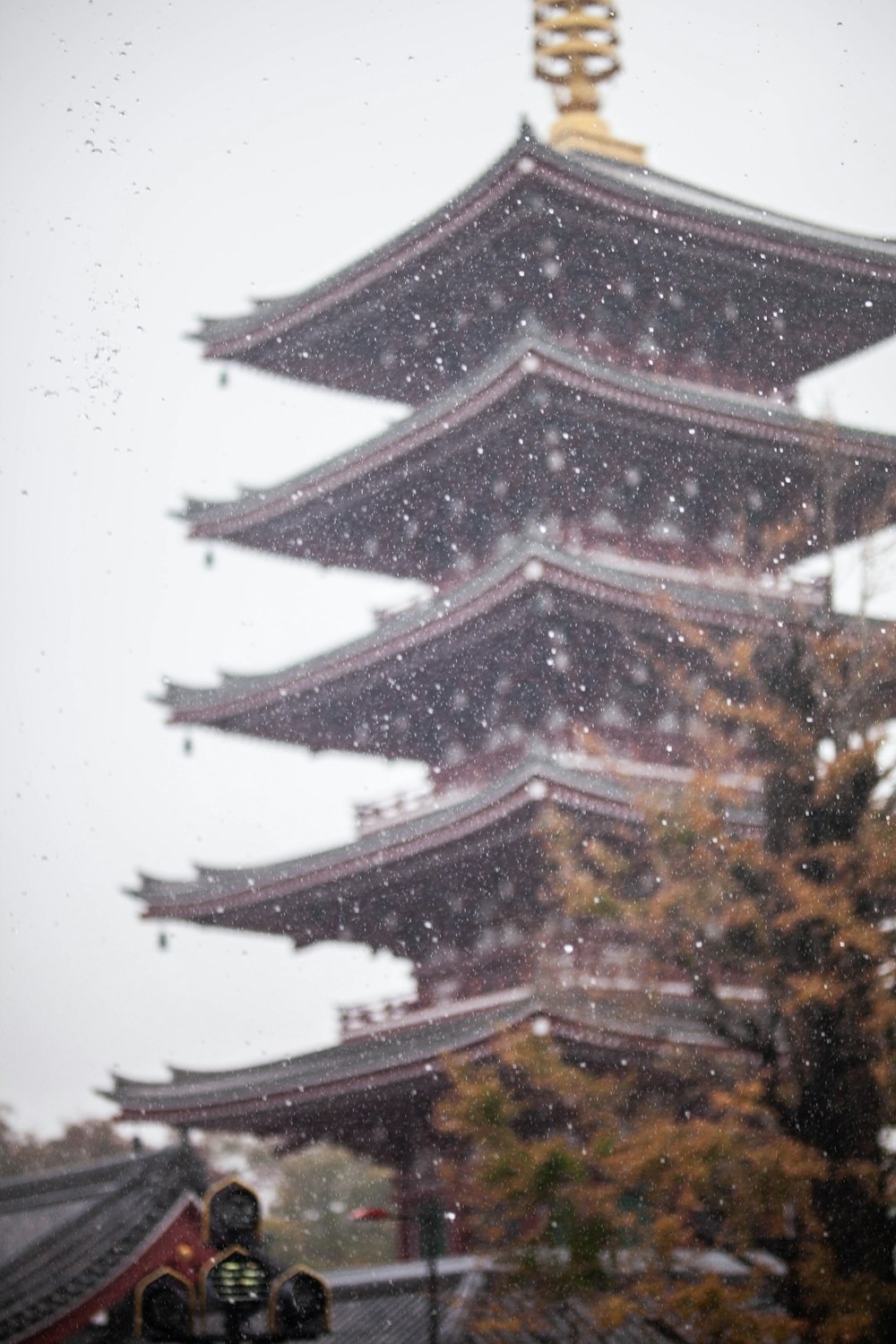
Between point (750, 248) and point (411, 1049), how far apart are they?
7838mm

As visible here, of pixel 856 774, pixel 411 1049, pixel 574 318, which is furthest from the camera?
pixel 574 318

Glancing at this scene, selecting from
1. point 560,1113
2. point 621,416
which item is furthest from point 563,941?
point 621,416

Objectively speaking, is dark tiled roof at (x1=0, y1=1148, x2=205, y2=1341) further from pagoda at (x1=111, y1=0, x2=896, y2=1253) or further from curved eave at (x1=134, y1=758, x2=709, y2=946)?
curved eave at (x1=134, y1=758, x2=709, y2=946)

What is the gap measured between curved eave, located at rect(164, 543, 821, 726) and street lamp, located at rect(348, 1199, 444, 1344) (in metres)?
4.66

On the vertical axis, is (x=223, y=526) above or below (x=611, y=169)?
below

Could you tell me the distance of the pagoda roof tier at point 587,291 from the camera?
1376 centimetres

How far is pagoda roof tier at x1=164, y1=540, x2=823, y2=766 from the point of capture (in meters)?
12.6

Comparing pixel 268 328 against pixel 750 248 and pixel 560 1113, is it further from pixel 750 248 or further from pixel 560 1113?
pixel 560 1113

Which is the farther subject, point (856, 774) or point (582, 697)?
A: point (582, 697)

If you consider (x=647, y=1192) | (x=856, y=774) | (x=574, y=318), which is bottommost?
→ (x=647, y=1192)

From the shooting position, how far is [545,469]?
13898 mm

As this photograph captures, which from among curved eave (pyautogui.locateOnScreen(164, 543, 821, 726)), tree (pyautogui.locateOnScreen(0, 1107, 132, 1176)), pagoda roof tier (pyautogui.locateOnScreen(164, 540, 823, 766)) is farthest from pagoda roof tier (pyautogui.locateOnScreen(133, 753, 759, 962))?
tree (pyautogui.locateOnScreen(0, 1107, 132, 1176))

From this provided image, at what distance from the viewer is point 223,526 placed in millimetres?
15516

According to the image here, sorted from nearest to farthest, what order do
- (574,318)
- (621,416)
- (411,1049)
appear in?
(411,1049) < (621,416) < (574,318)
